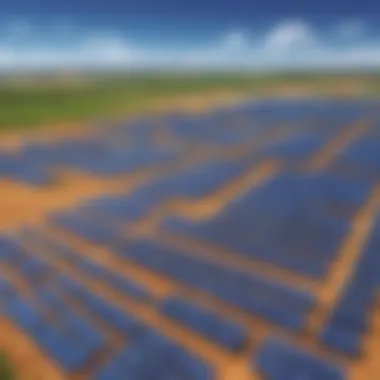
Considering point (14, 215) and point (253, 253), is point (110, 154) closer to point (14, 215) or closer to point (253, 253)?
point (14, 215)

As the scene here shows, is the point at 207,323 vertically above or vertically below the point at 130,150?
below

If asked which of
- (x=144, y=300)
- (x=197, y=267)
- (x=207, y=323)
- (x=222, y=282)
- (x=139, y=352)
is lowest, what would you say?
(x=139, y=352)

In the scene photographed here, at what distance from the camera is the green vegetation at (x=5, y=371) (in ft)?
30.2

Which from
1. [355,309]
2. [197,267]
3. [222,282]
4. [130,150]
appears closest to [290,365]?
[355,309]

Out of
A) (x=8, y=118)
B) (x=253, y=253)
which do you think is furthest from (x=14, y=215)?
(x=8, y=118)

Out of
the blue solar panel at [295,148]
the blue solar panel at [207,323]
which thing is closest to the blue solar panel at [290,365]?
the blue solar panel at [207,323]

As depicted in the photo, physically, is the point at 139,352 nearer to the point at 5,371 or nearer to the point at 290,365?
the point at 5,371

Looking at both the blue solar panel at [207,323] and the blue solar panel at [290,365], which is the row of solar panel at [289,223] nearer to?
the blue solar panel at [207,323]

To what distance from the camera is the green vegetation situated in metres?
9.22

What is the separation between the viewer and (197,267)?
13.0m

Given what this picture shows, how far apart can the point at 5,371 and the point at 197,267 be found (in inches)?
222

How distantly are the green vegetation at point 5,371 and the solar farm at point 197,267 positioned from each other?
42 cm

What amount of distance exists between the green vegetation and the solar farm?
0.42 metres

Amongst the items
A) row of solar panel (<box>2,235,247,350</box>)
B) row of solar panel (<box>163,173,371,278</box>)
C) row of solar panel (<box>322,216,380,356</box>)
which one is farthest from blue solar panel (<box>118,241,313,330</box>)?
row of solar panel (<box>163,173,371,278</box>)
